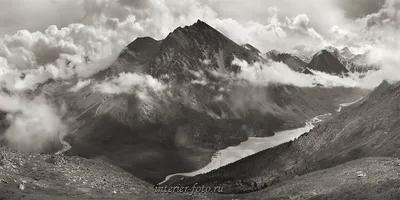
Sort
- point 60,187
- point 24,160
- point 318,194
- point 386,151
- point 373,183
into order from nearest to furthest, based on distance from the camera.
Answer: point 373,183 < point 318,194 < point 60,187 < point 24,160 < point 386,151

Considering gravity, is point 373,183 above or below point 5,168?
below

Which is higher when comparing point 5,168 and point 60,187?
point 5,168

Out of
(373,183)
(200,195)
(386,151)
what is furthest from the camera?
(386,151)

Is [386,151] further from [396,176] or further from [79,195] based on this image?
[79,195]

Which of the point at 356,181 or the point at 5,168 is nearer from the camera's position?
the point at 356,181

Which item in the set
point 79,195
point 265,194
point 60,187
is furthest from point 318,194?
point 60,187

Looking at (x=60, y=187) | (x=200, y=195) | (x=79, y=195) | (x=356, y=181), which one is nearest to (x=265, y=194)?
(x=200, y=195)

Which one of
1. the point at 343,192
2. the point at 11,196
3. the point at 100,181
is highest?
the point at 100,181

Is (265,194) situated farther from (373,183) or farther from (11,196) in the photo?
(11,196)

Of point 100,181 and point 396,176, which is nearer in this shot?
point 396,176
